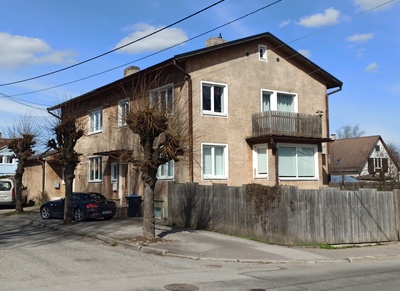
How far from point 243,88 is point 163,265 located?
510 inches

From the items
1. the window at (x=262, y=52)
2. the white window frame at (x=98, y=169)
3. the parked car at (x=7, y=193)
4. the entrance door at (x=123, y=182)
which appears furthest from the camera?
the parked car at (x=7, y=193)

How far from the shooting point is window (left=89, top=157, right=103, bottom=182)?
26.1 metres

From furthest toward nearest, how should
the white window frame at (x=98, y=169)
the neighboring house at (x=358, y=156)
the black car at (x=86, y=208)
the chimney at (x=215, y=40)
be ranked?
the neighboring house at (x=358, y=156), the white window frame at (x=98, y=169), the chimney at (x=215, y=40), the black car at (x=86, y=208)

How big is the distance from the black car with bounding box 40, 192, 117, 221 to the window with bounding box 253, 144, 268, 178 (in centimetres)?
718

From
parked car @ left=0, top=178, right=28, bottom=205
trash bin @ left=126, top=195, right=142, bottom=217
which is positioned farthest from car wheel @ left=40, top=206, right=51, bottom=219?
parked car @ left=0, top=178, right=28, bottom=205

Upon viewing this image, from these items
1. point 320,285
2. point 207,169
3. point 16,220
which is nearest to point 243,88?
point 207,169

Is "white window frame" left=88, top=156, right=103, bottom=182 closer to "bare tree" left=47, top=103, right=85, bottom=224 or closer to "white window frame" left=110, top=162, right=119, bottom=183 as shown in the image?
"white window frame" left=110, top=162, right=119, bottom=183

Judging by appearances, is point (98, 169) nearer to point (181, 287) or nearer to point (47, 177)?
point (47, 177)

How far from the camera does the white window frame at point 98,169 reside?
Result: 26.0m

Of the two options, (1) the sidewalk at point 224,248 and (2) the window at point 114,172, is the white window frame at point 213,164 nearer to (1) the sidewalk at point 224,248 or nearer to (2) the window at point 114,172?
(1) the sidewalk at point 224,248

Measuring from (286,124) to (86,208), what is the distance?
10.3 meters

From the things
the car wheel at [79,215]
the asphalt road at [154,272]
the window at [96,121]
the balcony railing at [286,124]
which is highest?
the window at [96,121]

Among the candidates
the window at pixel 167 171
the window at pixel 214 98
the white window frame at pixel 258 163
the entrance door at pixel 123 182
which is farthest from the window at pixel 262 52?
the entrance door at pixel 123 182

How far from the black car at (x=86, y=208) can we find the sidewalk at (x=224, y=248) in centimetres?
280
